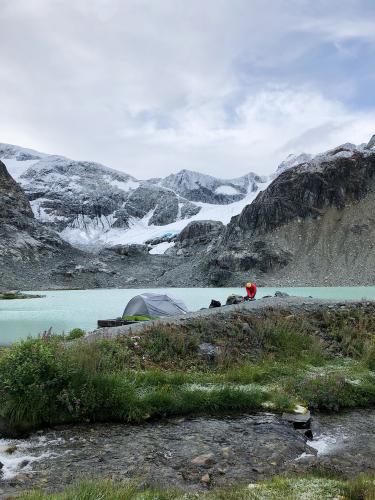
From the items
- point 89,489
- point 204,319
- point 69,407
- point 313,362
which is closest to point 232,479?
point 89,489

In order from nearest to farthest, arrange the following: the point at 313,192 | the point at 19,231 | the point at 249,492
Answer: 1. the point at 249,492
2. the point at 19,231
3. the point at 313,192

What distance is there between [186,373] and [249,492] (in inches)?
259

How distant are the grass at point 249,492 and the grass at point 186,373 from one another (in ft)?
12.0

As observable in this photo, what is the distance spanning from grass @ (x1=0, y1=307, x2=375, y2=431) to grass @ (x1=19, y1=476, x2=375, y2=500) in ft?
12.0

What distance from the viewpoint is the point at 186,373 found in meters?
12.3

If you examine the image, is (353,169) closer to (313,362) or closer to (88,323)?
(88,323)

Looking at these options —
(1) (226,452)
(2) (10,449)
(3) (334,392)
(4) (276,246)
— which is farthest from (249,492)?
(4) (276,246)

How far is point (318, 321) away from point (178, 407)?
9646 mm

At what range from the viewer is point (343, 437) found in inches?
353

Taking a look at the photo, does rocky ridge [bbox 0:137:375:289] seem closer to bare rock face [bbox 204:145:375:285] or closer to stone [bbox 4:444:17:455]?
bare rock face [bbox 204:145:375:285]

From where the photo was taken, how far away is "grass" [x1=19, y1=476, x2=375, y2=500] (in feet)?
17.4

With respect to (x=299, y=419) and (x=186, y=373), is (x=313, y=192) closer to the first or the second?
(x=186, y=373)

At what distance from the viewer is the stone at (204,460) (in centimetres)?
754

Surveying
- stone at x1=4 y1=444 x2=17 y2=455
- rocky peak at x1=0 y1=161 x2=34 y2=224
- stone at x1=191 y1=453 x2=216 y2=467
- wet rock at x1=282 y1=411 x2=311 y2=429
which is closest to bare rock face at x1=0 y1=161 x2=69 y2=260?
rocky peak at x1=0 y1=161 x2=34 y2=224
